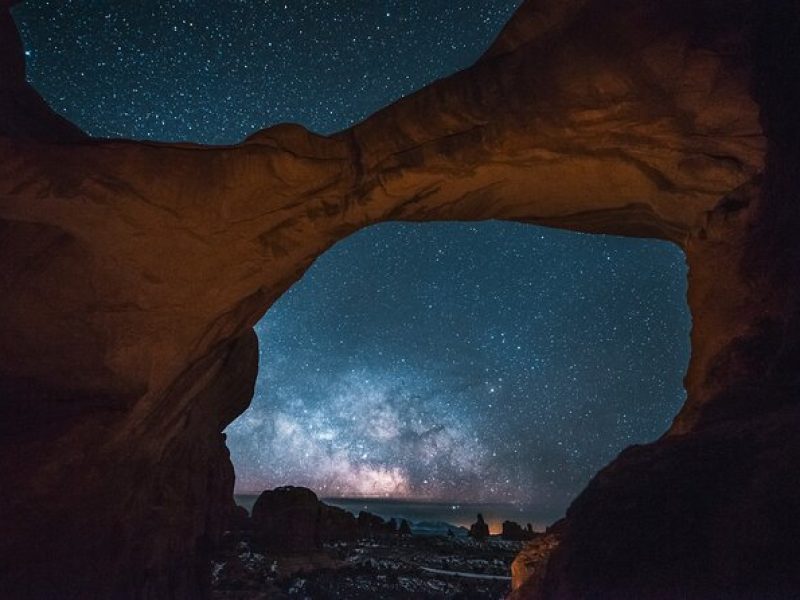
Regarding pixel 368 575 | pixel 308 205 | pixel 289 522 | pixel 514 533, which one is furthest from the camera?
pixel 514 533

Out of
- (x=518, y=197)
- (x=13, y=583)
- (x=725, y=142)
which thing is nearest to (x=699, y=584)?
(x=725, y=142)

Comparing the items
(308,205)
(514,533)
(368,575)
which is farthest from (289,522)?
(514,533)

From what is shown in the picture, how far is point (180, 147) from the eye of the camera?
6.53 meters

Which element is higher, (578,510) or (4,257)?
(4,257)

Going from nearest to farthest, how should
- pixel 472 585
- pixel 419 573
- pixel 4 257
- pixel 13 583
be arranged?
1. pixel 13 583
2. pixel 4 257
3. pixel 472 585
4. pixel 419 573

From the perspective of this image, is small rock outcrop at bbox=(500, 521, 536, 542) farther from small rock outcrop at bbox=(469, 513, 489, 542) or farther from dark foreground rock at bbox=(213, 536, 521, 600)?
dark foreground rock at bbox=(213, 536, 521, 600)

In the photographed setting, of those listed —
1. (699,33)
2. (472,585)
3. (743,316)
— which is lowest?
(472,585)

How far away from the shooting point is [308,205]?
284 inches

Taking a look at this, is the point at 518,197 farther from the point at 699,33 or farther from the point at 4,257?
the point at 4,257

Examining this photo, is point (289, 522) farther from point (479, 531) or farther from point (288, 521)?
point (479, 531)

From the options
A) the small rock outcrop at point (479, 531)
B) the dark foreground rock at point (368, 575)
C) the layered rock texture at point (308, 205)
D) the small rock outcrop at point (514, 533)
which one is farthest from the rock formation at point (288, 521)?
the small rock outcrop at point (514, 533)

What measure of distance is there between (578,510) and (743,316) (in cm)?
369

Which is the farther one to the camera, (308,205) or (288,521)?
(288,521)

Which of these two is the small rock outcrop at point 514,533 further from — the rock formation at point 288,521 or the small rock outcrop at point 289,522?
the small rock outcrop at point 289,522
